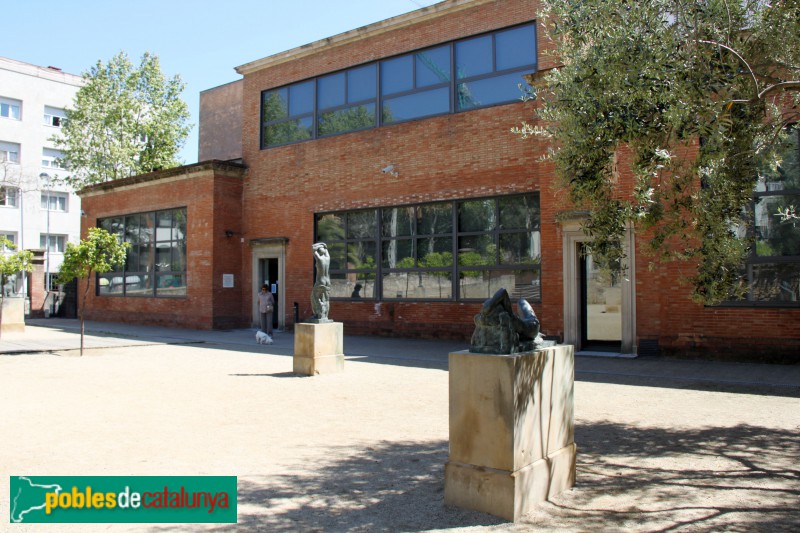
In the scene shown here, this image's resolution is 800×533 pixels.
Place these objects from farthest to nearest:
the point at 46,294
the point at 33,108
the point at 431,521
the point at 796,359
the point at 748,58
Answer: the point at 33,108 → the point at 46,294 → the point at 796,359 → the point at 748,58 → the point at 431,521

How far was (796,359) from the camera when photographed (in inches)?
448

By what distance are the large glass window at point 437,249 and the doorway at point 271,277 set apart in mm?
2963

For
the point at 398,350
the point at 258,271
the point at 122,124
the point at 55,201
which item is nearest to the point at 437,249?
the point at 398,350

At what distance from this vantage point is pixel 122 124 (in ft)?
107

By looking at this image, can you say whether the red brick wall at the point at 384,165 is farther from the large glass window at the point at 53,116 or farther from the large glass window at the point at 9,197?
the large glass window at the point at 53,116

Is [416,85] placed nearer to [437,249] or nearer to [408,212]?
[408,212]

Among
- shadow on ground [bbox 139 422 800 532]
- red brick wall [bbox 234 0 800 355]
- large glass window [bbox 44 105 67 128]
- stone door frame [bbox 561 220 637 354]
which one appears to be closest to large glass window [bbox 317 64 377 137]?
red brick wall [bbox 234 0 800 355]

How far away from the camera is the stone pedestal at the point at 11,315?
18.5m

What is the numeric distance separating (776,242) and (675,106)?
7741 millimetres

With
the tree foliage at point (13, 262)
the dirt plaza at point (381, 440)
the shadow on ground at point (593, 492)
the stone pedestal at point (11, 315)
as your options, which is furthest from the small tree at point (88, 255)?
the shadow on ground at point (593, 492)

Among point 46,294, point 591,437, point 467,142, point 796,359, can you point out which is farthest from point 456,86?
point 46,294

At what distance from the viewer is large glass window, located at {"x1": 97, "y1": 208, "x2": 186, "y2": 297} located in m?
22.5

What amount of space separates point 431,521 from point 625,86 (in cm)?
395

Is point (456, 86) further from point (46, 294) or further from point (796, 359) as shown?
point (46, 294)
